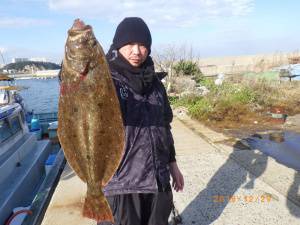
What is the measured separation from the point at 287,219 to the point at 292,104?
33.0ft

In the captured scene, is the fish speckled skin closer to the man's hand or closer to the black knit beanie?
the black knit beanie

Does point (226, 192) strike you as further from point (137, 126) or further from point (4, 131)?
point (4, 131)

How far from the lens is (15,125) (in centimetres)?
1031

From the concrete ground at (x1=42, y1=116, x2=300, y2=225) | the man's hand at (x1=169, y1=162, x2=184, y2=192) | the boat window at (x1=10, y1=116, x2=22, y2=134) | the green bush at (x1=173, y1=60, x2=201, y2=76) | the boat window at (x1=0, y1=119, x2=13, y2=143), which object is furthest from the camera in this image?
the green bush at (x1=173, y1=60, x2=201, y2=76)

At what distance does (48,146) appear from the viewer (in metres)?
11.9

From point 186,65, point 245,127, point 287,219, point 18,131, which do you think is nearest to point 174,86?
point 186,65

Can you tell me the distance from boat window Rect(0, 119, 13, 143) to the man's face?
741 centimetres

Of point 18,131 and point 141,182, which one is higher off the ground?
point 141,182

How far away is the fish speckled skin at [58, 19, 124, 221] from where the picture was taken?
184 cm

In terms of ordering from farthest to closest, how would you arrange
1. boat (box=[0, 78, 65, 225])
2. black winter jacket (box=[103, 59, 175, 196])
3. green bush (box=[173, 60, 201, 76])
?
green bush (box=[173, 60, 201, 76]) < boat (box=[0, 78, 65, 225]) < black winter jacket (box=[103, 59, 175, 196])

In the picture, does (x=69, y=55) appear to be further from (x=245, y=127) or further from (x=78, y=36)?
(x=245, y=127)

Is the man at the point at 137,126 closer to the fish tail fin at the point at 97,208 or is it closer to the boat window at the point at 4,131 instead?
the fish tail fin at the point at 97,208
